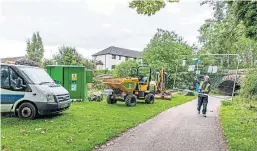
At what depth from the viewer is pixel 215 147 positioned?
23.4 feet

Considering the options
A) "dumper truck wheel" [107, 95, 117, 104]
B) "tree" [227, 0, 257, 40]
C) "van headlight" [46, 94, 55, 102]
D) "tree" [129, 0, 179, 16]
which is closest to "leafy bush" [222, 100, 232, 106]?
"dumper truck wheel" [107, 95, 117, 104]

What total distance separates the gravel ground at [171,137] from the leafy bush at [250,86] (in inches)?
198

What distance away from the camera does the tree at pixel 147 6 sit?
6.86 meters

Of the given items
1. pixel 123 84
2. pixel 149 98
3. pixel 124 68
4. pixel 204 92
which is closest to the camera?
pixel 204 92

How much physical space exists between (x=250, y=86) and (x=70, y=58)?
71.2ft

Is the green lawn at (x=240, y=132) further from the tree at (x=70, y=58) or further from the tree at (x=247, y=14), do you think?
the tree at (x=70, y=58)

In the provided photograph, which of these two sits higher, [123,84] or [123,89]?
[123,84]

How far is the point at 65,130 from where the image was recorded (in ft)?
27.3

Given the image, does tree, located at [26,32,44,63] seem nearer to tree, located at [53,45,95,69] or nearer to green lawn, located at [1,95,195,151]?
tree, located at [53,45,95,69]

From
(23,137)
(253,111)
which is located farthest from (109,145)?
(253,111)

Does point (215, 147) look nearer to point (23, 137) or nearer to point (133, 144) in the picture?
point (133, 144)

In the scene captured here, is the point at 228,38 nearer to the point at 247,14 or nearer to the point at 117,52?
the point at 247,14

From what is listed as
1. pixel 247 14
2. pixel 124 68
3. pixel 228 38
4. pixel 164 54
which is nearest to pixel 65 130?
pixel 247 14

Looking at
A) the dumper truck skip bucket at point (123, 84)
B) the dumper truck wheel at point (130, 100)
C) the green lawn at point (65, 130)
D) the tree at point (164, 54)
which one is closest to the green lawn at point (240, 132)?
the green lawn at point (65, 130)
